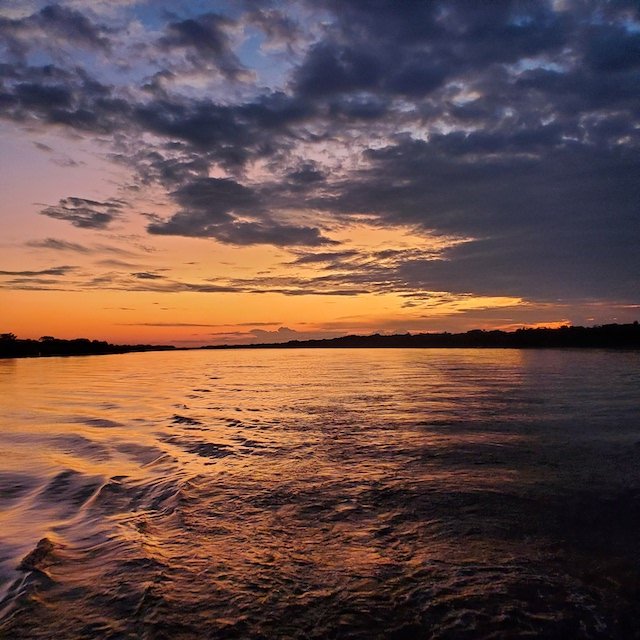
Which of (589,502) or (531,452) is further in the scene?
(531,452)

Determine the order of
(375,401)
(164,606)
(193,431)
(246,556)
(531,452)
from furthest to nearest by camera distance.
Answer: (375,401) < (193,431) < (531,452) < (246,556) < (164,606)

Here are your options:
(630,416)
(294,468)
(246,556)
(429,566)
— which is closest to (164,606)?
(246,556)

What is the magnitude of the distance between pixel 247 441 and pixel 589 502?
11171 millimetres

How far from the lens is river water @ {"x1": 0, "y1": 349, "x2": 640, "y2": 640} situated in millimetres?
5945

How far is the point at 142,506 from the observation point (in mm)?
10516

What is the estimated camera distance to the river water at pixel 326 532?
5.95 metres

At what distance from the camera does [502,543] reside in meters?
8.00

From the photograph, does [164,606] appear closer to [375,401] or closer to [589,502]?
[589,502]

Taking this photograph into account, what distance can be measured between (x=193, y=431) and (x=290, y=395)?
44.6 ft

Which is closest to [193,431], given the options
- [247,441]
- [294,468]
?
[247,441]

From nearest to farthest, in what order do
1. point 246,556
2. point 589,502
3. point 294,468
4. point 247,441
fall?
1. point 246,556
2. point 589,502
3. point 294,468
4. point 247,441

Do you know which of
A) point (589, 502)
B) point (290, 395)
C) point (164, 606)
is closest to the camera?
point (164, 606)

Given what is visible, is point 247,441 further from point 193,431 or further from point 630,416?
point 630,416

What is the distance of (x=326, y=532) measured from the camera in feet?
28.4
